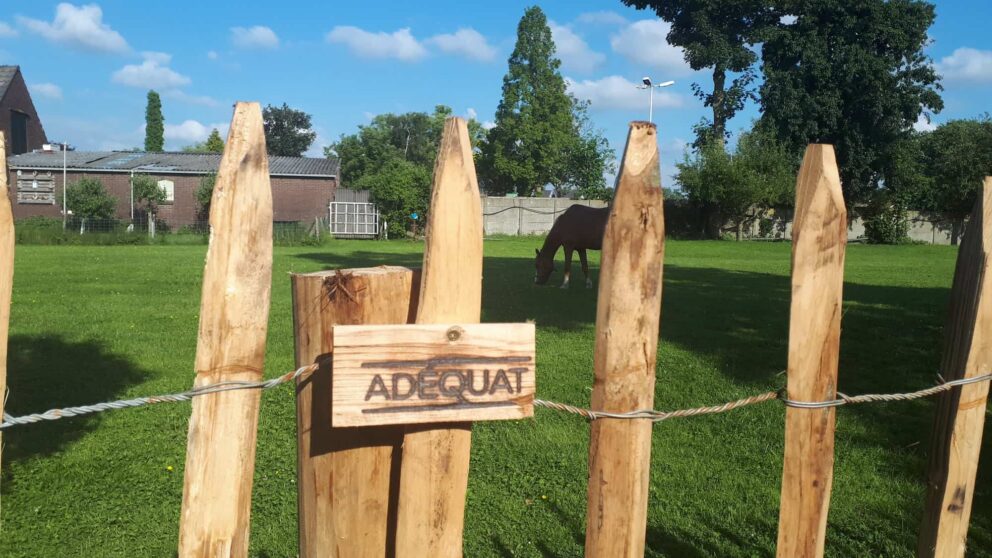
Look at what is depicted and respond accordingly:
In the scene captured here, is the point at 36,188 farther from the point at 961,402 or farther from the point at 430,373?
the point at 961,402

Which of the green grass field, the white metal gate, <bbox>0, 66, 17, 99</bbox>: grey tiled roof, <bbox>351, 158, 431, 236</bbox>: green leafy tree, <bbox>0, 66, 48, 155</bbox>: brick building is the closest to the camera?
the green grass field

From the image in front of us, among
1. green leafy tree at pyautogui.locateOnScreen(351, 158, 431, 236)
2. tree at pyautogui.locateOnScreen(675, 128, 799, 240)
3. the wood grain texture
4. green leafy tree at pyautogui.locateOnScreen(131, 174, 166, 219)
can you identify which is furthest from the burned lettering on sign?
green leafy tree at pyautogui.locateOnScreen(131, 174, 166, 219)

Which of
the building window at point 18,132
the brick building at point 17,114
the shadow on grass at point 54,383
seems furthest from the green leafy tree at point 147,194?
the shadow on grass at point 54,383

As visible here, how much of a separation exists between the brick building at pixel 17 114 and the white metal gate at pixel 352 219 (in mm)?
17384

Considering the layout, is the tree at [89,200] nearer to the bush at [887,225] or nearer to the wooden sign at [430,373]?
the bush at [887,225]

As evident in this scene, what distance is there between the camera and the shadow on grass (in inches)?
223

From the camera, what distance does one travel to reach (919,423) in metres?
6.20

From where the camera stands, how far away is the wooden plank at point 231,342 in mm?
1861

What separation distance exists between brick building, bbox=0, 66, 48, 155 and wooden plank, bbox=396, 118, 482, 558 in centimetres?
4723

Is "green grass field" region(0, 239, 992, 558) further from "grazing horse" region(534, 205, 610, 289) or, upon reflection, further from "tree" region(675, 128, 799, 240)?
"tree" region(675, 128, 799, 240)

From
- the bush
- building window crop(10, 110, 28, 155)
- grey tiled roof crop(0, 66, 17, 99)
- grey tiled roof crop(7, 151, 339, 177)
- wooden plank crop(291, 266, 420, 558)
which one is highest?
grey tiled roof crop(0, 66, 17, 99)

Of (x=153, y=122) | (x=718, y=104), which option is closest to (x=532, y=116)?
(x=718, y=104)

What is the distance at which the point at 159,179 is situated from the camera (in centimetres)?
4103

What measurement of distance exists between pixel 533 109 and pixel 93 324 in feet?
170
